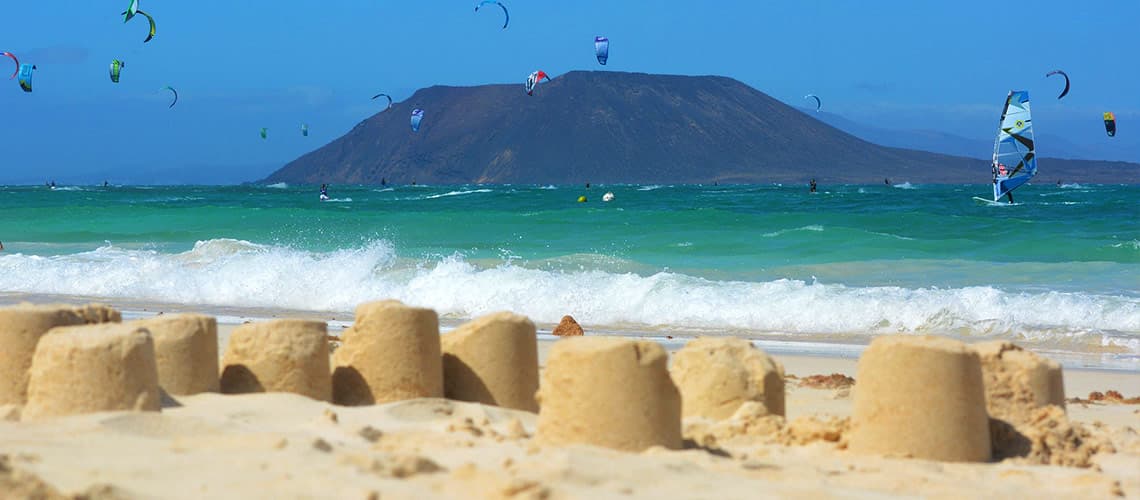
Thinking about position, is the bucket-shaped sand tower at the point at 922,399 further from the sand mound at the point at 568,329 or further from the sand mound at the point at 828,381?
the sand mound at the point at 568,329

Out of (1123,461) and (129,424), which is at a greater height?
(129,424)

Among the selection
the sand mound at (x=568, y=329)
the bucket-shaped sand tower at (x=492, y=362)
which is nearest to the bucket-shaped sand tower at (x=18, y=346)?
the bucket-shaped sand tower at (x=492, y=362)

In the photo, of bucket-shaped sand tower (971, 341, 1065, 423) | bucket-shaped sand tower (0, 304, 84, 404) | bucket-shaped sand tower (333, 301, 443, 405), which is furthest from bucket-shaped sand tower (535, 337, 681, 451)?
bucket-shaped sand tower (0, 304, 84, 404)

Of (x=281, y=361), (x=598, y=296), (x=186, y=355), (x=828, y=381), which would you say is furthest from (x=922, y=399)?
(x=598, y=296)

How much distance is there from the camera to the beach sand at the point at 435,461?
170 inches

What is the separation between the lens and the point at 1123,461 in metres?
6.05

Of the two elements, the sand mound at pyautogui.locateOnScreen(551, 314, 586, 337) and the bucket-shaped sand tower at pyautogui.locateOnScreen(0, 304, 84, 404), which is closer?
the bucket-shaped sand tower at pyautogui.locateOnScreen(0, 304, 84, 404)

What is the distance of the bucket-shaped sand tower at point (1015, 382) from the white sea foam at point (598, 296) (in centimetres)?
658

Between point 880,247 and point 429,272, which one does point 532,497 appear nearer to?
point 429,272

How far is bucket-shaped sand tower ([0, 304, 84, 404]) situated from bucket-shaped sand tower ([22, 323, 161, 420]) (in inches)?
23.8

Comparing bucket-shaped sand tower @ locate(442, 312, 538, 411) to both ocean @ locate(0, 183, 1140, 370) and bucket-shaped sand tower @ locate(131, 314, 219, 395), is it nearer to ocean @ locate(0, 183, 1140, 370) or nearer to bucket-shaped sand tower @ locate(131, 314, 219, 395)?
bucket-shaped sand tower @ locate(131, 314, 219, 395)

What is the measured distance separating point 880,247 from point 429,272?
30.3 ft

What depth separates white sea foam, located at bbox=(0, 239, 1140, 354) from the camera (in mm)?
13875

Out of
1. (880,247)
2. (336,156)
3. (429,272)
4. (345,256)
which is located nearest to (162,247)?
(345,256)
